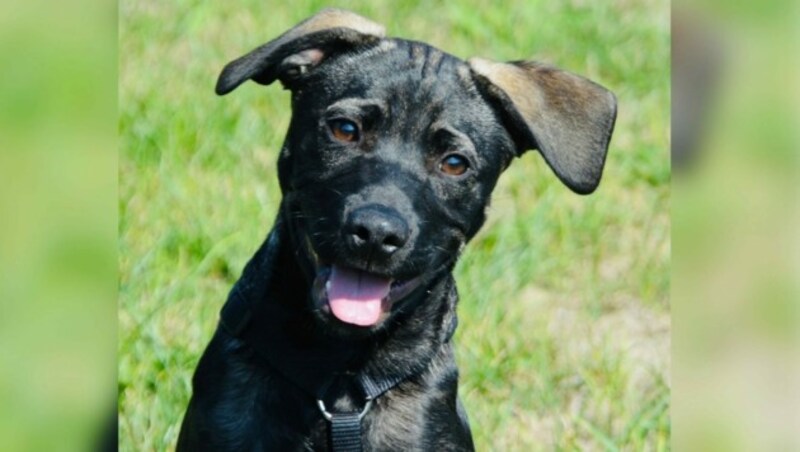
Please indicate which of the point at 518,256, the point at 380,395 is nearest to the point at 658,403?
the point at 518,256

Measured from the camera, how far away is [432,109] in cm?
317

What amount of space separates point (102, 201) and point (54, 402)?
0.41m

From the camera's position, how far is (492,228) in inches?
163

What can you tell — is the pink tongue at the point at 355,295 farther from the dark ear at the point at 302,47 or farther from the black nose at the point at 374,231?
the dark ear at the point at 302,47

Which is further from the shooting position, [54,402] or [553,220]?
[553,220]

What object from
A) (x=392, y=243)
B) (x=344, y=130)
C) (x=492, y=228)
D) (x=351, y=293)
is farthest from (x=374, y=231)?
(x=492, y=228)

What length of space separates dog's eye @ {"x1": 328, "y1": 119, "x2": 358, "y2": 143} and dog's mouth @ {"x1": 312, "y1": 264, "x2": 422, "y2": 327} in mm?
313

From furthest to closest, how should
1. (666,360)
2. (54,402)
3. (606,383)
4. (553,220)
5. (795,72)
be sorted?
1. (553,220)
2. (606,383)
3. (666,360)
4. (795,72)
5. (54,402)

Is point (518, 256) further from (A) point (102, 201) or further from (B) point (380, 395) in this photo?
(A) point (102, 201)

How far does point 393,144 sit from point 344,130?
0.12 meters

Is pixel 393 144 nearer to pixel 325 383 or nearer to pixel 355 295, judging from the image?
pixel 355 295

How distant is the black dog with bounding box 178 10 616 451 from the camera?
3.06 metres

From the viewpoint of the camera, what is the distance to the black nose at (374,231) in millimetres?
2949

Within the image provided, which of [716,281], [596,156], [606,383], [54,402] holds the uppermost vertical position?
[596,156]
